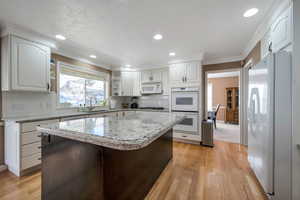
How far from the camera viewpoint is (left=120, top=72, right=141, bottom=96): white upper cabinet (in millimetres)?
4605

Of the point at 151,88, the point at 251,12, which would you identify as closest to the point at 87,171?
the point at 251,12

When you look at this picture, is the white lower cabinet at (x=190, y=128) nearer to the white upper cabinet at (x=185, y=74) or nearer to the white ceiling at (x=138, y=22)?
the white upper cabinet at (x=185, y=74)

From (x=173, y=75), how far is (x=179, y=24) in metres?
1.90

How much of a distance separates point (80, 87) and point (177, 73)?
287 cm

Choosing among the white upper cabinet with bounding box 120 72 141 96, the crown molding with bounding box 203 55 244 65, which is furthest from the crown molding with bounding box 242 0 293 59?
the white upper cabinet with bounding box 120 72 141 96

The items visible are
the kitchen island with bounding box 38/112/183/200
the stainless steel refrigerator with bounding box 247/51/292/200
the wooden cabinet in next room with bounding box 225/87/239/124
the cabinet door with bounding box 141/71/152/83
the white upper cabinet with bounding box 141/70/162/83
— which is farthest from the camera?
the wooden cabinet in next room with bounding box 225/87/239/124

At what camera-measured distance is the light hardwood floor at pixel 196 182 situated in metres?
1.61

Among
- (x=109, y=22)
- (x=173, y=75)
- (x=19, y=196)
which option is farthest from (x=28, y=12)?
(x=173, y=75)

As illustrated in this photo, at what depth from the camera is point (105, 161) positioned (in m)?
1.04

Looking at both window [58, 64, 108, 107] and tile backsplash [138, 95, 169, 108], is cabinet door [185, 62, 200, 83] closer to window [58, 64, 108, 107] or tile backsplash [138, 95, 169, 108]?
tile backsplash [138, 95, 169, 108]

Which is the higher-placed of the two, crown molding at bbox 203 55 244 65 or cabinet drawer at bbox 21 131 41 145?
crown molding at bbox 203 55 244 65

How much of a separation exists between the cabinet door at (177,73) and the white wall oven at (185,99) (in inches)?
9.7

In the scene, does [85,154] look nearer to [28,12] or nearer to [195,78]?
[28,12]

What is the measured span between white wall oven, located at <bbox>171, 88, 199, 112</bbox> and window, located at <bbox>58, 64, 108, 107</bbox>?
239 cm
